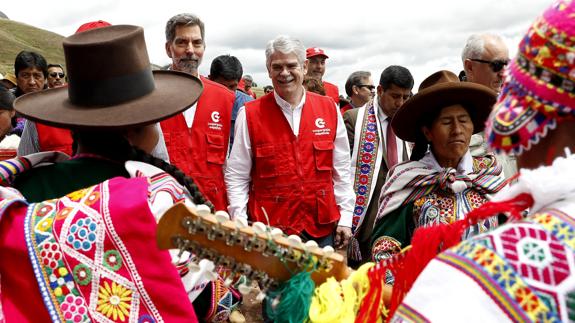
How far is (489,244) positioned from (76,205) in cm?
113

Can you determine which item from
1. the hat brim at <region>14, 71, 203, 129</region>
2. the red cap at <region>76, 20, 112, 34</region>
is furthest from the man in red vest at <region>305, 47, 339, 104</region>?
the hat brim at <region>14, 71, 203, 129</region>

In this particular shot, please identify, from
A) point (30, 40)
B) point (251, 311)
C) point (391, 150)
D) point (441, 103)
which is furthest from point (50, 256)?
point (30, 40)

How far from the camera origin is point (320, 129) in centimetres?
400

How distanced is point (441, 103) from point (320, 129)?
1084 millimetres

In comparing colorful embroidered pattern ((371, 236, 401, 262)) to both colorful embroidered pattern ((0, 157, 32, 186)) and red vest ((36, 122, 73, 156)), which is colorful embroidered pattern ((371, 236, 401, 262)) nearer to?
colorful embroidered pattern ((0, 157, 32, 186))

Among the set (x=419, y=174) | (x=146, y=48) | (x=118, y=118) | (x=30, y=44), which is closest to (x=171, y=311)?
(x=118, y=118)

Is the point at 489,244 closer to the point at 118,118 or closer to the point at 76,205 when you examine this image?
the point at 76,205

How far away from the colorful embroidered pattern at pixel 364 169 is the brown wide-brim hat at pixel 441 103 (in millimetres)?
950

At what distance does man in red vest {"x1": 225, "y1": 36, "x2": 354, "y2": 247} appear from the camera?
12.8 feet

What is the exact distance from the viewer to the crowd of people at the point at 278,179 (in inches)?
44.1

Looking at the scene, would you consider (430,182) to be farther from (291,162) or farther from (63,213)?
(63,213)

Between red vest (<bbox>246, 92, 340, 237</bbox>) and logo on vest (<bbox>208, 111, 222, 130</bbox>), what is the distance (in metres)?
0.20

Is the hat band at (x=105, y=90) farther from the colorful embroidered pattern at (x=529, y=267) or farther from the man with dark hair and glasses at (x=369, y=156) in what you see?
the man with dark hair and glasses at (x=369, y=156)

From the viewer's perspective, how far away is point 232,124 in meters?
4.11
